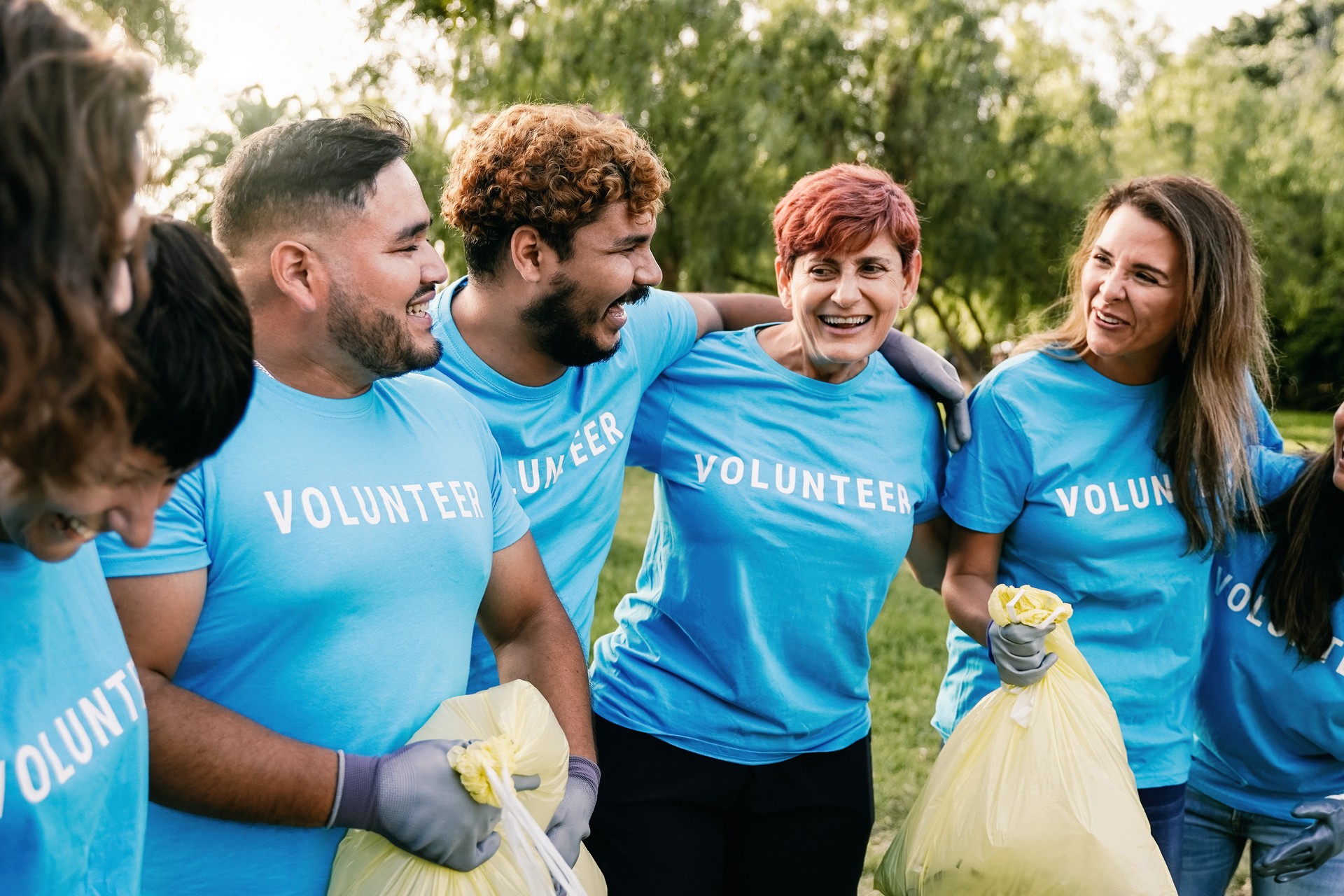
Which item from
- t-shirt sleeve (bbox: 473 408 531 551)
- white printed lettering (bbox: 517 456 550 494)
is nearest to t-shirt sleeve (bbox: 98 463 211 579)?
t-shirt sleeve (bbox: 473 408 531 551)

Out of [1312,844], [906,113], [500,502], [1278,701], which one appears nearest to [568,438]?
[500,502]

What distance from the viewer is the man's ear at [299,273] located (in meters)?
1.75

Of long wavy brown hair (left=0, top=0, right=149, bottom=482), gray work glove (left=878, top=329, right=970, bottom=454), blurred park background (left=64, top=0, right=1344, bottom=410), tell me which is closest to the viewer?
long wavy brown hair (left=0, top=0, right=149, bottom=482)

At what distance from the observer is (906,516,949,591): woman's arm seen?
106 inches

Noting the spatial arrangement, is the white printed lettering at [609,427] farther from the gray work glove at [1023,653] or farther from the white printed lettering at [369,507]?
the gray work glove at [1023,653]

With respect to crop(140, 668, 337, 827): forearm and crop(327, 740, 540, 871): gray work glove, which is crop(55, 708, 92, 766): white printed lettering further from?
crop(327, 740, 540, 871): gray work glove

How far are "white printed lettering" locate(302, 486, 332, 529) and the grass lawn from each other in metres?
2.55

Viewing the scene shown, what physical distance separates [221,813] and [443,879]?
13.3 inches

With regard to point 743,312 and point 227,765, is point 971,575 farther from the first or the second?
point 227,765

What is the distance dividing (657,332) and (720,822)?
117cm

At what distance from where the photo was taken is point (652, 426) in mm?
2578

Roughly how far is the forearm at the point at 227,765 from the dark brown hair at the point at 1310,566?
6.94 ft

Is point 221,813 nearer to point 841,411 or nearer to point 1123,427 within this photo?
point 841,411

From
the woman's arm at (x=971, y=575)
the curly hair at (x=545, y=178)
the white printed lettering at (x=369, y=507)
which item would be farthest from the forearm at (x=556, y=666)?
the woman's arm at (x=971, y=575)
